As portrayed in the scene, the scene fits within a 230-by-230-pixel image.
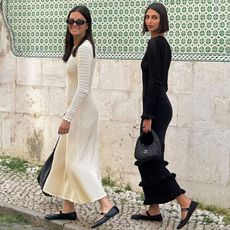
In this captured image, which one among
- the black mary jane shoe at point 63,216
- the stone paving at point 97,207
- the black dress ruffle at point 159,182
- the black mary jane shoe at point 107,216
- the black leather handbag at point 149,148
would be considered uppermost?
the black leather handbag at point 149,148

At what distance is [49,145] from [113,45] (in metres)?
1.55

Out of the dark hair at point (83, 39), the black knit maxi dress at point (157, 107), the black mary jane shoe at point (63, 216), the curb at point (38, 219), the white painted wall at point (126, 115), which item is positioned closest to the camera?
the black knit maxi dress at point (157, 107)

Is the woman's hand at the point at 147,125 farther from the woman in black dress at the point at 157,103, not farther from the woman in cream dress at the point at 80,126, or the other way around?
the woman in cream dress at the point at 80,126

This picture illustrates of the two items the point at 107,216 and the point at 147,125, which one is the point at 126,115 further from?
the point at 107,216

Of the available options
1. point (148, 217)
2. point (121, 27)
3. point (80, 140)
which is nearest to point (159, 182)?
point (148, 217)

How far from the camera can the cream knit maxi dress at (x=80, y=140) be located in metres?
5.38

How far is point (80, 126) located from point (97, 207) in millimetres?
1112

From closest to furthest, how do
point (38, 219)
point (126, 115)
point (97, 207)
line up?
point (38, 219)
point (97, 207)
point (126, 115)

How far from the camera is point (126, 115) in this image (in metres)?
6.98

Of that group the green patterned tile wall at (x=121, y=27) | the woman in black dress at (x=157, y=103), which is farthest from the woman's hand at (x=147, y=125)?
the green patterned tile wall at (x=121, y=27)

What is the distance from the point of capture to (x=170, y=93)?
6.58m

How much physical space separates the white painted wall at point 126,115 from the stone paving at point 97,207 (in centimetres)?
30

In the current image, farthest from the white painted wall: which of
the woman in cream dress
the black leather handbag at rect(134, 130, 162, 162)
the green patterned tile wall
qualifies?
the woman in cream dress

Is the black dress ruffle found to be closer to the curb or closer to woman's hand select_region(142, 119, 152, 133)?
woman's hand select_region(142, 119, 152, 133)
